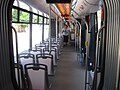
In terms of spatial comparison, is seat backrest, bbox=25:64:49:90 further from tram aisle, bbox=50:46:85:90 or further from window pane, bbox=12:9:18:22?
window pane, bbox=12:9:18:22

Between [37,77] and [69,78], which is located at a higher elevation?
[37,77]

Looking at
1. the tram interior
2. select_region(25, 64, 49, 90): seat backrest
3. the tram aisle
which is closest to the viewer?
the tram interior

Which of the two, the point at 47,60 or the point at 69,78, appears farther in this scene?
the point at 69,78

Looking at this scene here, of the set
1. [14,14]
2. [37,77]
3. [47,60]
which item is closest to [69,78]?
[47,60]

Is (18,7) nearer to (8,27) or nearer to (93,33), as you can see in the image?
(93,33)

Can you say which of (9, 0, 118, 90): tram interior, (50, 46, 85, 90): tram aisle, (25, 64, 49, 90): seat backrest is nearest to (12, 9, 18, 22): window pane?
(9, 0, 118, 90): tram interior

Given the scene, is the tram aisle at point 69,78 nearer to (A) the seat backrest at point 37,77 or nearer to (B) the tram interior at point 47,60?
(B) the tram interior at point 47,60

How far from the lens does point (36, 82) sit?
13.6 feet

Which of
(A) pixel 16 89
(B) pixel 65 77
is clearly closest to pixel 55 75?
(B) pixel 65 77

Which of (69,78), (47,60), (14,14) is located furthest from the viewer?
(69,78)

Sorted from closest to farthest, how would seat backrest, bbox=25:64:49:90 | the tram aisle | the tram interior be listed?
the tram interior, seat backrest, bbox=25:64:49:90, the tram aisle

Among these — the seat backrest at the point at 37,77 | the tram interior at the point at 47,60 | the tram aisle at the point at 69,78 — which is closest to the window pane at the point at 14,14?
the tram interior at the point at 47,60

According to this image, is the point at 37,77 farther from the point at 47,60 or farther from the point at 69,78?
the point at 69,78

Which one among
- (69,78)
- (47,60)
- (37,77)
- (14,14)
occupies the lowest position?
(69,78)
